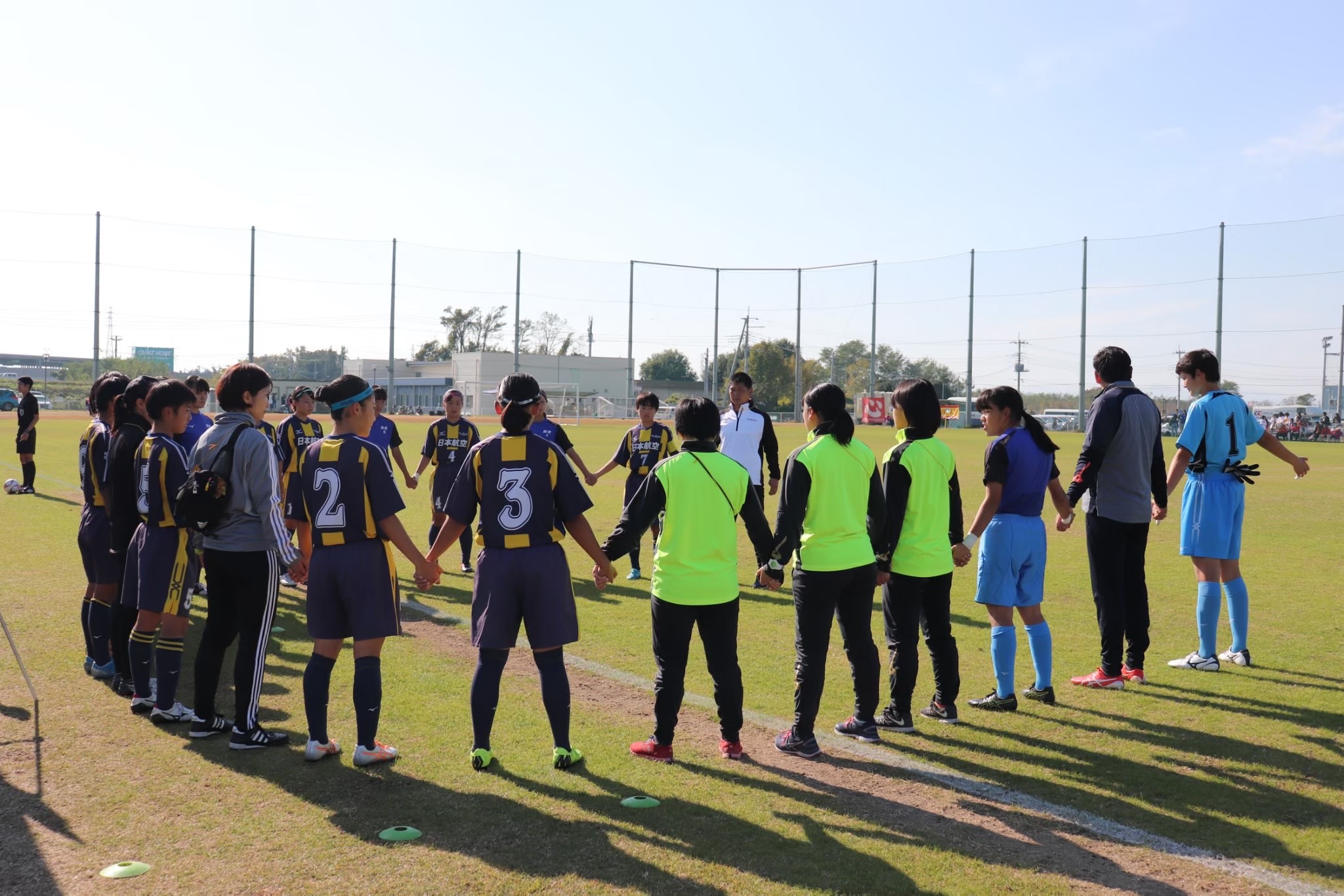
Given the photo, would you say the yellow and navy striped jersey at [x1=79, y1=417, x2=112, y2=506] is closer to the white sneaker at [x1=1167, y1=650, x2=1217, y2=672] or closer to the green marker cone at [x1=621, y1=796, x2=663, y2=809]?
the green marker cone at [x1=621, y1=796, x2=663, y2=809]

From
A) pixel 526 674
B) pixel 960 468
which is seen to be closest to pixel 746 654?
pixel 526 674

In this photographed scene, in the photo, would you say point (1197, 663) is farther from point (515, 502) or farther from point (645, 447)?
point (645, 447)

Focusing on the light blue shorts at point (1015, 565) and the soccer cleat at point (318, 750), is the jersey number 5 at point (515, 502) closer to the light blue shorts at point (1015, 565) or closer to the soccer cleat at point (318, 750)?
the soccer cleat at point (318, 750)

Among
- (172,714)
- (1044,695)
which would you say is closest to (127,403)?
(172,714)

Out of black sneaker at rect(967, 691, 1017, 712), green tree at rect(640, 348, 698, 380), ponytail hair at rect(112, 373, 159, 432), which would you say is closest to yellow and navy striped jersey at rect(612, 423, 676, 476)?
black sneaker at rect(967, 691, 1017, 712)

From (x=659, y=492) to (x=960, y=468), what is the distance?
23.1m

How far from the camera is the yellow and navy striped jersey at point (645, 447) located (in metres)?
10.4

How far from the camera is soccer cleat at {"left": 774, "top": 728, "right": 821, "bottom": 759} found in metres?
5.16

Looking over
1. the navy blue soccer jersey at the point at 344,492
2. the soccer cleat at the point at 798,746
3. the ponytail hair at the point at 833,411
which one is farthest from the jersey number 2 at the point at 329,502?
the soccer cleat at the point at 798,746

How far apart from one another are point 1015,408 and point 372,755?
164 inches

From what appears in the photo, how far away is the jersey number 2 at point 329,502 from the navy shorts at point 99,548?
221 cm

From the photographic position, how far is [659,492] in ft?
16.3

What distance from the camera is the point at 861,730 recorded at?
17.9 feet

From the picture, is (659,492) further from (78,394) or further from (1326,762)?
(78,394)
